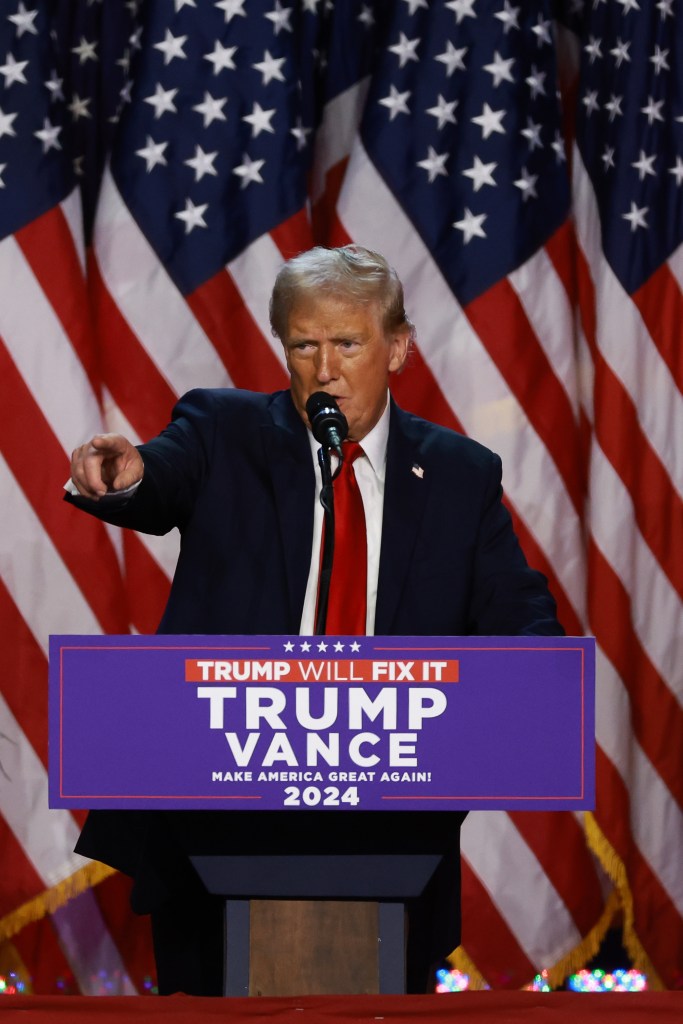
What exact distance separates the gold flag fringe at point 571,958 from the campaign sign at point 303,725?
2.22 meters

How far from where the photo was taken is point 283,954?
5.19ft

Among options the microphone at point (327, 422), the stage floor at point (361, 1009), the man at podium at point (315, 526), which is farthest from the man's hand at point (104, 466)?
the stage floor at point (361, 1009)

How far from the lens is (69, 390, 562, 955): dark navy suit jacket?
2004 mm

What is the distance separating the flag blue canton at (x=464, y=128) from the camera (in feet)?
11.8

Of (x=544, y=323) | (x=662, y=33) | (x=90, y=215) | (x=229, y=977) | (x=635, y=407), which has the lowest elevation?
(x=229, y=977)

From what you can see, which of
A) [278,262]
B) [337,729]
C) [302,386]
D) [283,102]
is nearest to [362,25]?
[283,102]

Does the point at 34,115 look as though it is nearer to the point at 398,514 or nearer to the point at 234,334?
the point at 234,334

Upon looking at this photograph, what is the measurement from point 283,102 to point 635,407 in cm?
121

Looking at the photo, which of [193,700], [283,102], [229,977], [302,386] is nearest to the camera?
[193,700]

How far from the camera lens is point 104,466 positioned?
71.0 inches

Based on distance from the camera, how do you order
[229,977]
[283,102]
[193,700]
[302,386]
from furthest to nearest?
[283,102] → [302,386] → [229,977] → [193,700]

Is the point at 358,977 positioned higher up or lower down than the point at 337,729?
lower down

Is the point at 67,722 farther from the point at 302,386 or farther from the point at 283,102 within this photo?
the point at 283,102

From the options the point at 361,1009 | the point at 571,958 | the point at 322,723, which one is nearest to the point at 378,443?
the point at 322,723
